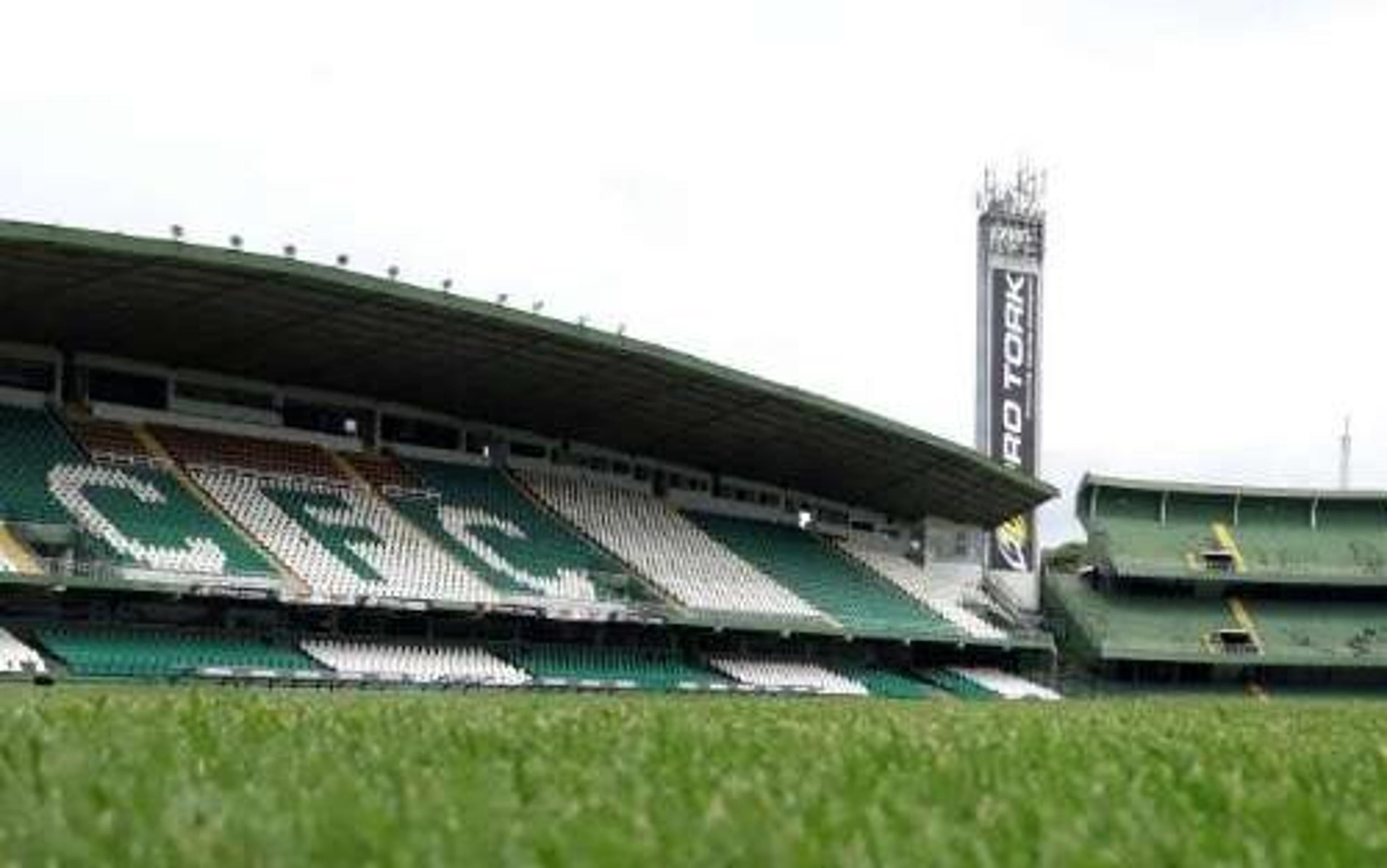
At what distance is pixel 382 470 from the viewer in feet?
176

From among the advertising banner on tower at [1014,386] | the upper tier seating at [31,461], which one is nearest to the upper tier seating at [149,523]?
the upper tier seating at [31,461]

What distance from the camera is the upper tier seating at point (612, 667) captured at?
48.8 m

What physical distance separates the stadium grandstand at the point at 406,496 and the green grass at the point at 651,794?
29737mm

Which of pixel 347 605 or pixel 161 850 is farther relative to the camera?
pixel 347 605

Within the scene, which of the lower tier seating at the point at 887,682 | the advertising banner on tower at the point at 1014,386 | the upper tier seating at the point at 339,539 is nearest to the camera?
the upper tier seating at the point at 339,539

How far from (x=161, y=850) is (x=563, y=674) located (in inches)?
1742

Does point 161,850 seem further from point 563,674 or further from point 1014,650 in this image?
point 1014,650

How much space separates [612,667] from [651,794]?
150 ft

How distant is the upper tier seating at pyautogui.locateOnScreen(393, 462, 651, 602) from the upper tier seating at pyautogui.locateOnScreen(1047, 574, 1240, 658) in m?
27.5

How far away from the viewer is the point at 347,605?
147 feet

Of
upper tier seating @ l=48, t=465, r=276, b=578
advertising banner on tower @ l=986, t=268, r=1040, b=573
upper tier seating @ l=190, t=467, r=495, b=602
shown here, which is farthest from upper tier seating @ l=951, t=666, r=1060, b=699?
upper tier seating @ l=48, t=465, r=276, b=578

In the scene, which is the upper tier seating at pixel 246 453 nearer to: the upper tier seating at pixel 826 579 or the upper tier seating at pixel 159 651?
the upper tier seating at pixel 159 651

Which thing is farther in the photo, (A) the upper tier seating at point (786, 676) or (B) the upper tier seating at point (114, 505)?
(A) the upper tier seating at point (786, 676)

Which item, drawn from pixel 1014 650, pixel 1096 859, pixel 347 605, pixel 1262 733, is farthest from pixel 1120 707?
pixel 1014 650
